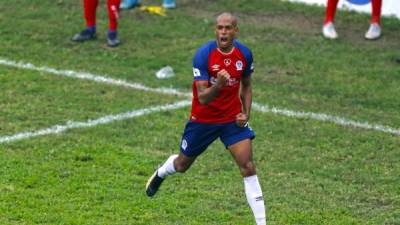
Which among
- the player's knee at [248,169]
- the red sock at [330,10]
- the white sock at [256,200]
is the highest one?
the player's knee at [248,169]

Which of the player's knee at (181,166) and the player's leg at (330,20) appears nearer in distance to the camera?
the player's knee at (181,166)

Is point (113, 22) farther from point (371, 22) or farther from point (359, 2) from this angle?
point (359, 2)

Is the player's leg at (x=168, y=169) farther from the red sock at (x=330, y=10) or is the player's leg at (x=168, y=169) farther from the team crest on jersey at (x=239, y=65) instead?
the red sock at (x=330, y=10)

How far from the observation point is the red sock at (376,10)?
14.1 metres

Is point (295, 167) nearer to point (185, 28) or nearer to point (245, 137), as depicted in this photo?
point (245, 137)

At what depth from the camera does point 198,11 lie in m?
15.7

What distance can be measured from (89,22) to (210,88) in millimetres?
6688

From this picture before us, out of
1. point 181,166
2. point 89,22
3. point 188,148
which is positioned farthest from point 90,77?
point 188,148

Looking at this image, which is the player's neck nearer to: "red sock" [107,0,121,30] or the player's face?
the player's face

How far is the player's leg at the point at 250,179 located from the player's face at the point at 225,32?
76 centimetres

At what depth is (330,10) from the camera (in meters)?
14.3

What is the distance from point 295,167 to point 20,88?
12.8ft

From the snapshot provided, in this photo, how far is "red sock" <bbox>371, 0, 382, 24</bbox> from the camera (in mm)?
14062

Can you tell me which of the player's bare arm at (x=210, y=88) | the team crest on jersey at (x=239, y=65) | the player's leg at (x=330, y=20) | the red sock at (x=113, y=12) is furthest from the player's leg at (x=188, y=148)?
the player's leg at (x=330, y=20)
